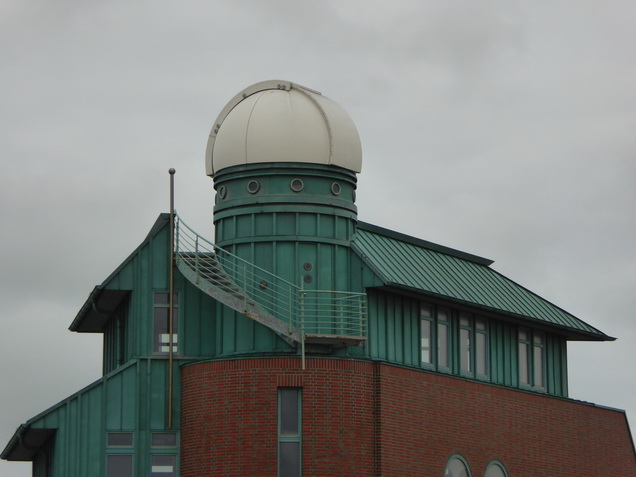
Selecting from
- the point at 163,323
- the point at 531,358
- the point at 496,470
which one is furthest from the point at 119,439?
the point at 531,358

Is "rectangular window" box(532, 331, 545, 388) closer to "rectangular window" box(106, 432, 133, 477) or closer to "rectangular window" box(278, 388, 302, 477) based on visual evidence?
"rectangular window" box(278, 388, 302, 477)

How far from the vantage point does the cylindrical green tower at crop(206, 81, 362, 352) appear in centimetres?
5628

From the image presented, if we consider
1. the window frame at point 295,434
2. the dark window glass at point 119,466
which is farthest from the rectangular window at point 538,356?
the dark window glass at point 119,466

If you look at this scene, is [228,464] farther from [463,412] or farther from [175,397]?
[463,412]

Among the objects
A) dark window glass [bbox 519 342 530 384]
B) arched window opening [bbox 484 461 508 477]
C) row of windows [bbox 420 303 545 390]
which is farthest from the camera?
dark window glass [bbox 519 342 530 384]

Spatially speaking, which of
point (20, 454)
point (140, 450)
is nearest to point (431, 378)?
point (140, 450)

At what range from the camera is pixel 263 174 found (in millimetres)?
56438

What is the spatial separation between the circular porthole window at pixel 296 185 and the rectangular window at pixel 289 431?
21.2 feet

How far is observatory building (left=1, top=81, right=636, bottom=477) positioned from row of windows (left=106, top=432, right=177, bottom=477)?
1.6 inches

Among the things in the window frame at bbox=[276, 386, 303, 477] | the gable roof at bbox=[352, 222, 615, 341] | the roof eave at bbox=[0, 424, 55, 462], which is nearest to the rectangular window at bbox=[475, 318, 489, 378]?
the gable roof at bbox=[352, 222, 615, 341]

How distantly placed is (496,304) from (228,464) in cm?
1329

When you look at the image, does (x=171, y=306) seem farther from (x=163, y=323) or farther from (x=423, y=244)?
(x=423, y=244)

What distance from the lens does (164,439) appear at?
55875mm

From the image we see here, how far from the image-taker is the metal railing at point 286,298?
55.2m
